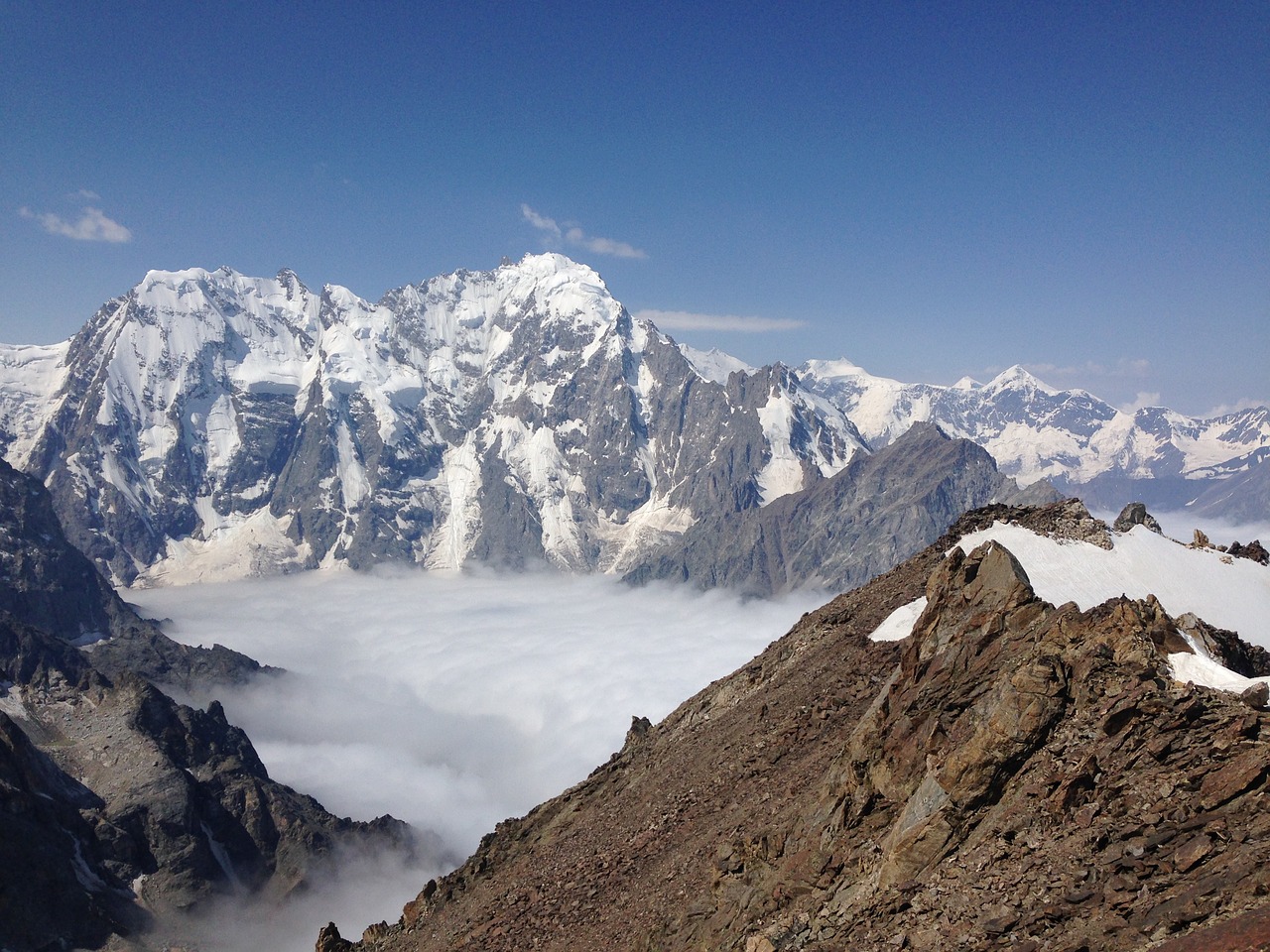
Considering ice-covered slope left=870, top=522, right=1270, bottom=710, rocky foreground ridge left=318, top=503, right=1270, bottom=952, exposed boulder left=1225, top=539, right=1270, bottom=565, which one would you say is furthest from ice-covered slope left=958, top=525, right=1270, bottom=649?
rocky foreground ridge left=318, top=503, right=1270, bottom=952

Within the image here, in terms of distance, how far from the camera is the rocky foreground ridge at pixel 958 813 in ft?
75.9

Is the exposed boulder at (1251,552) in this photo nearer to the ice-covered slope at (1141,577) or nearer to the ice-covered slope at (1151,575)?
the ice-covered slope at (1141,577)

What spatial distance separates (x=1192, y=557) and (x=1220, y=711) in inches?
1539

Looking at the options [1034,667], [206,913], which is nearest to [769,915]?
[1034,667]

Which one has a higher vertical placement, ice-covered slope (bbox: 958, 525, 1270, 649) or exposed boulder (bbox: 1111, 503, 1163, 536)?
exposed boulder (bbox: 1111, 503, 1163, 536)

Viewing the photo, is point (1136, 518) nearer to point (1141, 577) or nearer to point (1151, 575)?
point (1151, 575)

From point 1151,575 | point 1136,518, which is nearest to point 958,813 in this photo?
point 1151,575

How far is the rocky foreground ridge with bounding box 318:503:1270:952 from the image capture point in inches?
910

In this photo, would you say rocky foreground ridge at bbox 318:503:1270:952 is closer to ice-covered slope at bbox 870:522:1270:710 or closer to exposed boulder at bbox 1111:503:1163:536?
ice-covered slope at bbox 870:522:1270:710

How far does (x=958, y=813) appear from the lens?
28906mm

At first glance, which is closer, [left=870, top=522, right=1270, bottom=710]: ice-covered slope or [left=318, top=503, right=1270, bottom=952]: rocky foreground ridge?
[left=318, top=503, right=1270, bottom=952]: rocky foreground ridge

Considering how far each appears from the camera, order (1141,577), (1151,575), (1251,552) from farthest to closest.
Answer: (1251,552) → (1151,575) → (1141,577)

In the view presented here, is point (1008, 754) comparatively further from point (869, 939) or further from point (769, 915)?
point (769, 915)

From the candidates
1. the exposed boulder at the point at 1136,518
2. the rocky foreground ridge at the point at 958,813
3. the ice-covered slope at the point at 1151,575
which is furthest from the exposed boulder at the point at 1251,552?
the rocky foreground ridge at the point at 958,813
